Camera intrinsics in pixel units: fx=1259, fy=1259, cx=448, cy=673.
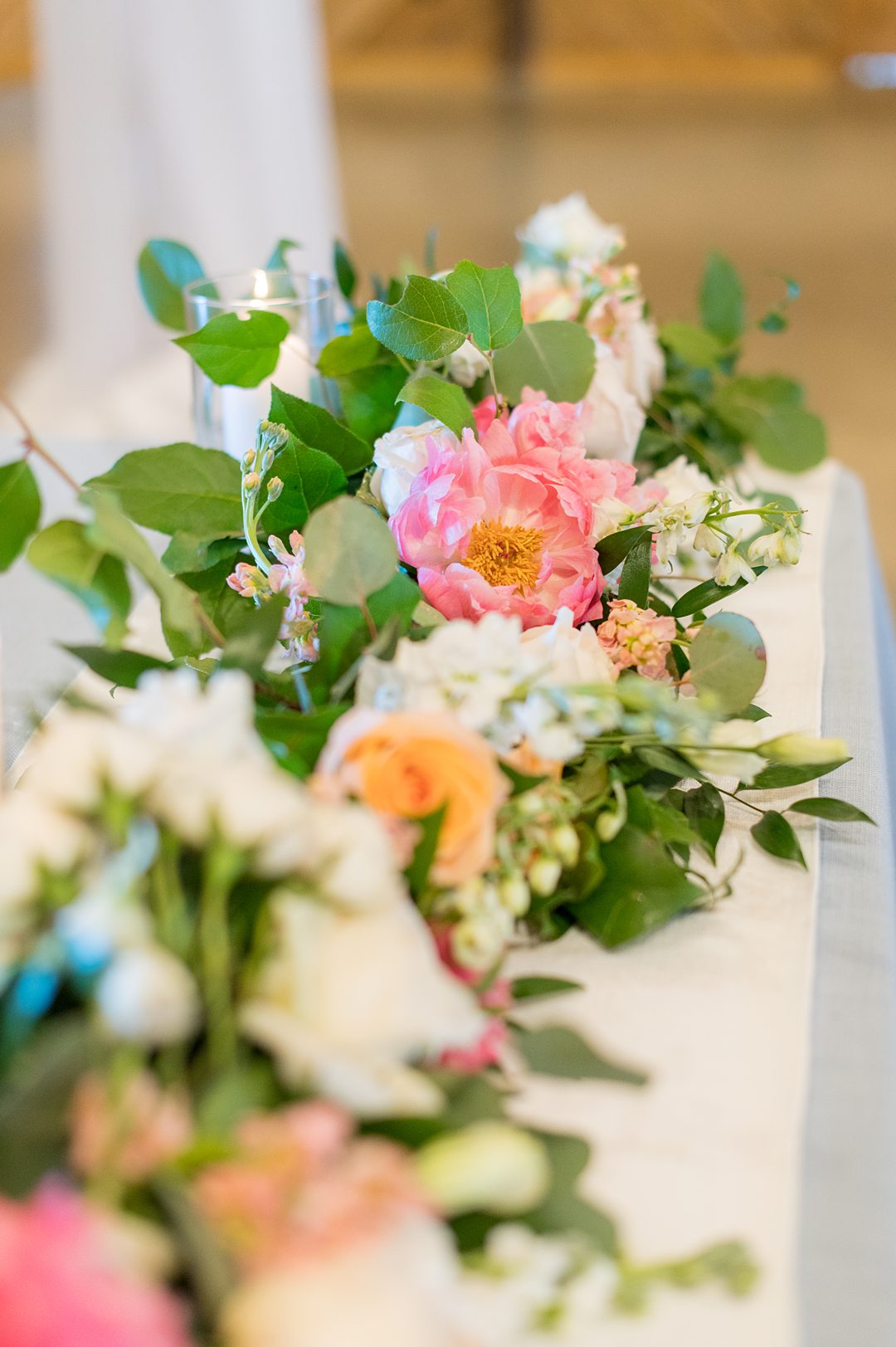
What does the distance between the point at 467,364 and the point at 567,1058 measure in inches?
18.9

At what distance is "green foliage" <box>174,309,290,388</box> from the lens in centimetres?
78

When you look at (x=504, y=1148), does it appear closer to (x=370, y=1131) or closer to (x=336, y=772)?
(x=370, y=1131)

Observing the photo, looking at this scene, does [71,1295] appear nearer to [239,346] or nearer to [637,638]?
[637,638]

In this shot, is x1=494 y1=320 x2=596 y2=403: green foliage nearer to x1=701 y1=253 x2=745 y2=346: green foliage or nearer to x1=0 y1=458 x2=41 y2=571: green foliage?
x1=0 y1=458 x2=41 y2=571: green foliage

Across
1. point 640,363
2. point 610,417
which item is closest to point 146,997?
point 610,417

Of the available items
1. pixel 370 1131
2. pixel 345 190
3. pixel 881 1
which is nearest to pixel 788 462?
pixel 370 1131

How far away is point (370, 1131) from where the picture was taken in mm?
384

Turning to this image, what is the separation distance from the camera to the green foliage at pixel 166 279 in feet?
3.34

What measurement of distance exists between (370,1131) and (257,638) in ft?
0.69

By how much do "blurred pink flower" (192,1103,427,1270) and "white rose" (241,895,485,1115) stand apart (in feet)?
0.06

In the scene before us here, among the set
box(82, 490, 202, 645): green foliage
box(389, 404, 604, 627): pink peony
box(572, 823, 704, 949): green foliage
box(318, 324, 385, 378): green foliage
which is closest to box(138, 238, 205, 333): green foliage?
box(318, 324, 385, 378): green foliage

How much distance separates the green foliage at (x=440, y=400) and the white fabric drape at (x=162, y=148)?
1.75 metres

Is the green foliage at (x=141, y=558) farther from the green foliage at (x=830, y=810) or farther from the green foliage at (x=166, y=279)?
the green foliage at (x=166, y=279)

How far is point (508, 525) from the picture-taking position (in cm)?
66
